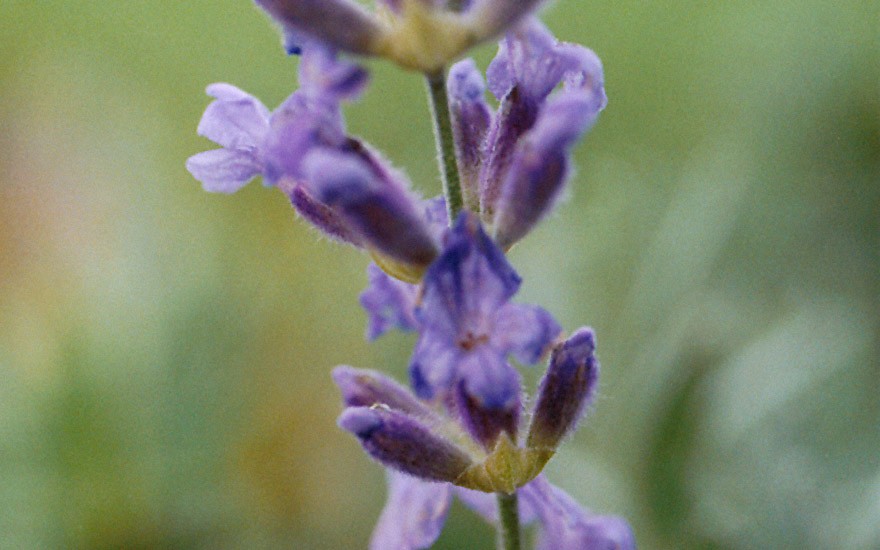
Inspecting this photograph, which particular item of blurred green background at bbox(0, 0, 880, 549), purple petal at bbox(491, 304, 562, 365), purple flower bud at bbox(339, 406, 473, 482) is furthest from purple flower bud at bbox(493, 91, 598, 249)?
blurred green background at bbox(0, 0, 880, 549)

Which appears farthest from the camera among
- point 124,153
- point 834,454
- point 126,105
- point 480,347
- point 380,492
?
point 126,105

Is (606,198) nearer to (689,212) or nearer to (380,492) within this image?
(689,212)

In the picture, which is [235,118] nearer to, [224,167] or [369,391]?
[224,167]

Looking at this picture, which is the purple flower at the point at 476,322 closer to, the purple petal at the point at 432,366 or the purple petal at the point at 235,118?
the purple petal at the point at 432,366

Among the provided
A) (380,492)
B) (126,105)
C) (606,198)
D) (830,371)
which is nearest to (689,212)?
(606,198)

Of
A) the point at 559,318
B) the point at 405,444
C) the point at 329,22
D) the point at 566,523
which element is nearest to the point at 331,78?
the point at 329,22

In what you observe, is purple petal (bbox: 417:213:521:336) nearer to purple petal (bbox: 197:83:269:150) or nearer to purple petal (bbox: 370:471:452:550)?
purple petal (bbox: 197:83:269:150)
